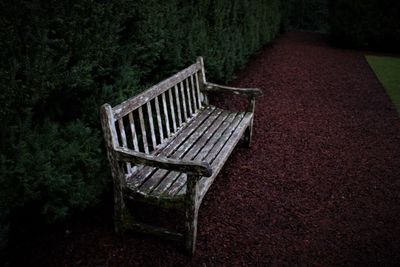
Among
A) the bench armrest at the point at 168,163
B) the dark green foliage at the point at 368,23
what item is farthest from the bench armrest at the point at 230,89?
the dark green foliage at the point at 368,23

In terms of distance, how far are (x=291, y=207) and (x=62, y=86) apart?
8.86 ft

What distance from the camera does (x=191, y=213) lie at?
9.39ft

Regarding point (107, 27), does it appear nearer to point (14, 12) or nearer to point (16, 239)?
point (14, 12)

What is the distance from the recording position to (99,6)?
2.80 m

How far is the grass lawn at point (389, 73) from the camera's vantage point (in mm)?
8103

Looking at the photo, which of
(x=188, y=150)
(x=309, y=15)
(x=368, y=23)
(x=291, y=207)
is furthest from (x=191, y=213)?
(x=309, y=15)

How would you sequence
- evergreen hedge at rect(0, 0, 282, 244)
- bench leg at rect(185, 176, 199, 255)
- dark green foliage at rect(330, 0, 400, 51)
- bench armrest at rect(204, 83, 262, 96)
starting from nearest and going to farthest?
evergreen hedge at rect(0, 0, 282, 244) < bench leg at rect(185, 176, 199, 255) < bench armrest at rect(204, 83, 262, 96) < dark green foliage at rect(330, 0, 400, 51)

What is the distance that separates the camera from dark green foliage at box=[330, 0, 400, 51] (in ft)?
43.0

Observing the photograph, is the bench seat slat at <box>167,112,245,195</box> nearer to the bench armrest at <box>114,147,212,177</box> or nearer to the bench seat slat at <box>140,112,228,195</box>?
the bench seat slat at <box>140,112,228,195</box>

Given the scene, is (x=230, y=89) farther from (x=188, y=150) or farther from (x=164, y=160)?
(x=164, y=160)

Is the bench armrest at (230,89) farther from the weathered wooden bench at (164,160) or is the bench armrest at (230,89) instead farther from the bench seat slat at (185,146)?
the weathered wooden bench at (164,160)

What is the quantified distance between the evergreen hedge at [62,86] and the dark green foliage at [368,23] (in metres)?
12.0

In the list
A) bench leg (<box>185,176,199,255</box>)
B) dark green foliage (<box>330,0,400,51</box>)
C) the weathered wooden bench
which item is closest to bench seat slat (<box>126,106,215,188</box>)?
the weathered wooden bench

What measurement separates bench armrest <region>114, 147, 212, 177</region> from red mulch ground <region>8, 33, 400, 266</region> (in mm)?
845
